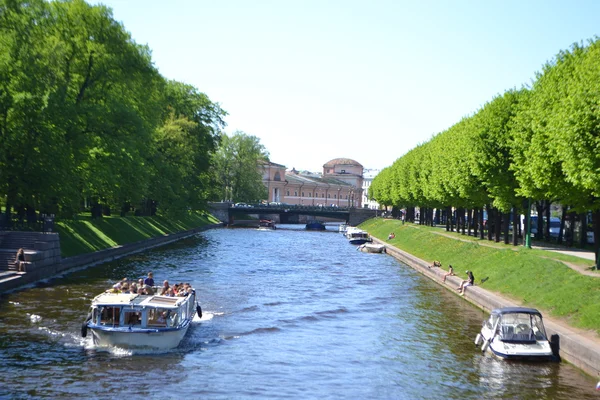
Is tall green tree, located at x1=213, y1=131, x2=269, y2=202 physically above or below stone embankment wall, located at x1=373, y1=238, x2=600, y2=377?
above

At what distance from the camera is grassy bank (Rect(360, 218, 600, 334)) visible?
32844mm

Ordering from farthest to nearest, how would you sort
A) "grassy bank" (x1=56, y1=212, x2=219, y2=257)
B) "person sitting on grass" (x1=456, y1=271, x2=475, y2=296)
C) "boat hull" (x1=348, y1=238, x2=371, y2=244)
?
"boat hull" (x1=348, y1=238, x2=371, y2=244) → "grassy bank" (x1=56, y1=212, x2=219, y2=257) → "person sitting on grass" (x1=456, y1=271, x2=475, y2=296)

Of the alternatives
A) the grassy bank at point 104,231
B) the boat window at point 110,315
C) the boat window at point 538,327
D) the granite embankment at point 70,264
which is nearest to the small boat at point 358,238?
the grassy bank at point 104,231

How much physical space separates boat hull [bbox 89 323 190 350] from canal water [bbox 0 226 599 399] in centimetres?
40

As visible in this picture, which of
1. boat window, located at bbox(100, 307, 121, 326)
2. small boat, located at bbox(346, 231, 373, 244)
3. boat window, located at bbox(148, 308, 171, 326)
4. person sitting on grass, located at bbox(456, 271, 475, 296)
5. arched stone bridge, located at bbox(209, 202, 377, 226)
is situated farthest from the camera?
arched stone bridge, located at bbox(209, 202, 377, 226)

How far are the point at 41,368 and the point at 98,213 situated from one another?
52.9 m

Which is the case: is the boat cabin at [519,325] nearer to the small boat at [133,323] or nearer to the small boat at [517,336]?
the small boat at [517,336]

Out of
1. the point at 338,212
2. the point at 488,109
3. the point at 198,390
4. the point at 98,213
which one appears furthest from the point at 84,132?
the point at 338,212

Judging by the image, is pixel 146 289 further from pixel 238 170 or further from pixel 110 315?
pixel 238 170

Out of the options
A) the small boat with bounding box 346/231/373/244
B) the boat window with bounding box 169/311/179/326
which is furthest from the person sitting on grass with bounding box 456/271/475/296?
the small boat with bounding box 346/231/373/244

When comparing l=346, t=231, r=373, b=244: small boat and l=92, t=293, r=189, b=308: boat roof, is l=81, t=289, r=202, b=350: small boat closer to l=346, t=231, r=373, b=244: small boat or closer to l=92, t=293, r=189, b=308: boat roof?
l=92, t=293, r=189, b=308: boat roof

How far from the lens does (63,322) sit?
114ft

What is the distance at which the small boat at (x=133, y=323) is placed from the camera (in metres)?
29.6

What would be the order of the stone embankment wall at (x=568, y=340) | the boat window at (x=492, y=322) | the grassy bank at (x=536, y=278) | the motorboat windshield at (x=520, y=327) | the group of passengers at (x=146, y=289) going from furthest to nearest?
the group of passengers at (x=146, y=289) < the grassy bank at (x=536, y=278) < the boat window at (x=492, y=322) < the motorboat windshield at (x=520, y=327) < the stone embankment wall at (x=568, y=340)
